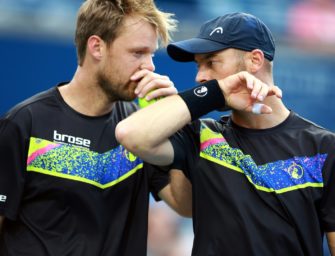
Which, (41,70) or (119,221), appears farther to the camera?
(41,70)

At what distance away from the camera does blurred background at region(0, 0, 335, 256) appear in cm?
746

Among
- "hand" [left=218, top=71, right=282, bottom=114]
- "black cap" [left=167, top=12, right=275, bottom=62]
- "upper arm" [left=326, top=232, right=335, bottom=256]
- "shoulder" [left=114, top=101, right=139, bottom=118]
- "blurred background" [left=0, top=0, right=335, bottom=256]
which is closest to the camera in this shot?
"hand" [left=218, top=71, right=282, bottom=114]

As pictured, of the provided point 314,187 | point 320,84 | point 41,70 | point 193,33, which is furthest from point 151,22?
point 320,84

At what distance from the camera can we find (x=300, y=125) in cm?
351

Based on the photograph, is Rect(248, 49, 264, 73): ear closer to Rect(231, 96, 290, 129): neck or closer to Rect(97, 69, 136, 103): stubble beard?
Rect(231, 96, 290, 129): neck

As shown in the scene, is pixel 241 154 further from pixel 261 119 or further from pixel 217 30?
pixel 217 30

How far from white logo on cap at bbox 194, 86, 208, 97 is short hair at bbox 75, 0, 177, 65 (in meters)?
0.59

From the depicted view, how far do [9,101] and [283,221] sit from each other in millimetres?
4669

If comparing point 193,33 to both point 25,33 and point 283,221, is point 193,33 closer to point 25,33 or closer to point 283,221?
point 25,33

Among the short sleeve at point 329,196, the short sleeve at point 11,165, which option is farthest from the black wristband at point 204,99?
the short sleeve at point 11,165

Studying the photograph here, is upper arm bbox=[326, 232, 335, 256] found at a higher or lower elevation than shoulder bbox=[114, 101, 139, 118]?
lower

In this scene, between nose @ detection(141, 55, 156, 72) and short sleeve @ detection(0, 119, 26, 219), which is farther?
nose @ detection(141, 55, 156, 72)

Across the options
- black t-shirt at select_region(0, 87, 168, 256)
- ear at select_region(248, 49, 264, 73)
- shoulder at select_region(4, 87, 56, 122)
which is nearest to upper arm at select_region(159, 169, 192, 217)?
black t-shirt at select_region(0, 87, 168, 256)

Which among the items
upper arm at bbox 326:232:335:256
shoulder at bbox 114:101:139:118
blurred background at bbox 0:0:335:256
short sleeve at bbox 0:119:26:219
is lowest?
blurred background at bbox 0:0:335:256
